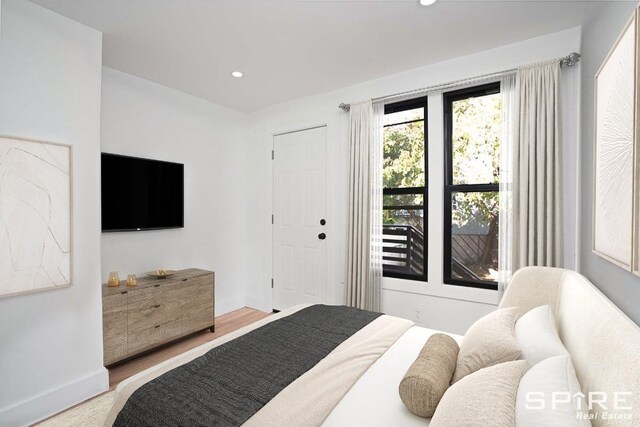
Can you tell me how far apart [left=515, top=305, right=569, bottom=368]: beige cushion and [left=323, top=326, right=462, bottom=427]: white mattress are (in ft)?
1.56

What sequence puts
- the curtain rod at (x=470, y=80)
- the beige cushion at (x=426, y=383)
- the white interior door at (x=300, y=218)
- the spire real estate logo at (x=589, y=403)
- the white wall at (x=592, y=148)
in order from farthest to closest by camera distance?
the white interior door at (x=300, y=218), the curtain rod at (x=470, y=80), the white wall at (x=592, y=148), the beige cushion at (x=426, y=383), the spire real estate logo at (x=589, y=403)

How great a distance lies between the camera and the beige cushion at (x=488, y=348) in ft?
3.76

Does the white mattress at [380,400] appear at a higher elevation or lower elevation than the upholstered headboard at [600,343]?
lower

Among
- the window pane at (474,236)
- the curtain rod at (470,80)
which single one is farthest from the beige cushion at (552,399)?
the curtain rod at (470,80)

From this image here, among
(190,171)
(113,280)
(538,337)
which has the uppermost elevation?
(190,171)

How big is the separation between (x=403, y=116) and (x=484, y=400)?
276 centimetres

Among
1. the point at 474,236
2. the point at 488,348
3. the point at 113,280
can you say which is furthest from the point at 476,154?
the point at 113,280

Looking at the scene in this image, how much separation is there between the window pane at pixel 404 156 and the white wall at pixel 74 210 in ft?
8.34

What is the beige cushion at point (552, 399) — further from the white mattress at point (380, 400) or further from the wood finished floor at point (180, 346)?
the wood finished floor at point (180, 346)

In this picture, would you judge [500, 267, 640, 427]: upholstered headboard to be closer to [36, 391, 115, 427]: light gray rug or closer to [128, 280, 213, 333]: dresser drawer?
[36, 391, 115, 427]: light gray rug

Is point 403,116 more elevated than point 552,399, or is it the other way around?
point 403,116

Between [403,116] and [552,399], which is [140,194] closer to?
[403,116]

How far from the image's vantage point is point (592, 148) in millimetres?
1772

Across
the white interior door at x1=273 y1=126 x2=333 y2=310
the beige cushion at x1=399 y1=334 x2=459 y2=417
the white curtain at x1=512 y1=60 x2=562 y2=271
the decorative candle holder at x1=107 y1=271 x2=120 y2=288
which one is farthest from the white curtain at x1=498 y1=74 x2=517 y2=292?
the decorative candle holder at x1=107 y1=271 x2=120 y2=288
